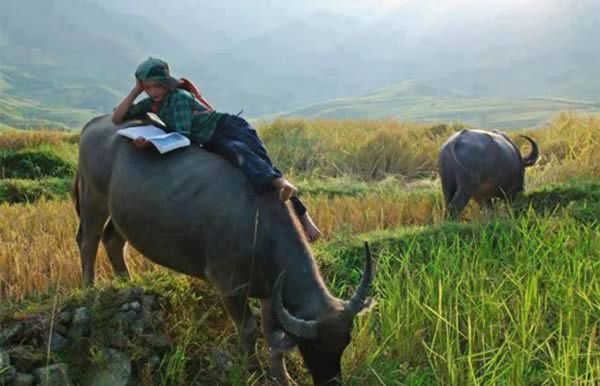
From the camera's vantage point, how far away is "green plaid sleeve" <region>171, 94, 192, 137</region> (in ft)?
13.0

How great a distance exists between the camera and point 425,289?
4320mm

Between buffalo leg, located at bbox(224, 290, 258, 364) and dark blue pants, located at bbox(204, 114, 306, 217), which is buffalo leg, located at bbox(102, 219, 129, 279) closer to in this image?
dark blue pants, located at bbox(204, 114, 306, 217)

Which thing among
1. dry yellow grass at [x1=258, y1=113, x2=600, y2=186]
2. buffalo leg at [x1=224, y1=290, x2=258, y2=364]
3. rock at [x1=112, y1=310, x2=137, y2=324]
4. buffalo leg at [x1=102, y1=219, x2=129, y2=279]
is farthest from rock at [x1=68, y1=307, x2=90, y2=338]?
dry yellow grass at [x1=258, y1=113, x2=600, y2=186]

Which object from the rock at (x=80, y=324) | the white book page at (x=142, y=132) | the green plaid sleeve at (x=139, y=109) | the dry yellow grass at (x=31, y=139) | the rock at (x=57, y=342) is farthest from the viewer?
the dry yellow grass at (x=31, y=139)

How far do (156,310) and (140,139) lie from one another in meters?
0.96

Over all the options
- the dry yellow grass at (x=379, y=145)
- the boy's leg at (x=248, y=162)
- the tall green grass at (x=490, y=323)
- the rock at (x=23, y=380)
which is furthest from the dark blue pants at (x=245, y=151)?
the dry yellow grass at (x=379, y=145)

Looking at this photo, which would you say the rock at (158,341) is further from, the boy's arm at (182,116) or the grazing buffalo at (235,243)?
the boy's arm at (182,116)

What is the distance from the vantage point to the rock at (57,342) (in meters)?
3.48

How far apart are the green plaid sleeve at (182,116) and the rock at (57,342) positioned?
1286 millimetres

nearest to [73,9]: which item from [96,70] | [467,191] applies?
[96,70]

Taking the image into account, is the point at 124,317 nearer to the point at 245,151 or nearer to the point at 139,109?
the point at 245,151

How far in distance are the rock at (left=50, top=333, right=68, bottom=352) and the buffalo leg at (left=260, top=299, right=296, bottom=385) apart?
3.36ft

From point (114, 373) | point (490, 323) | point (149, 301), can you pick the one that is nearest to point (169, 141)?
point (149, 301)

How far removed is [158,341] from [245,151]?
3.61 feet
